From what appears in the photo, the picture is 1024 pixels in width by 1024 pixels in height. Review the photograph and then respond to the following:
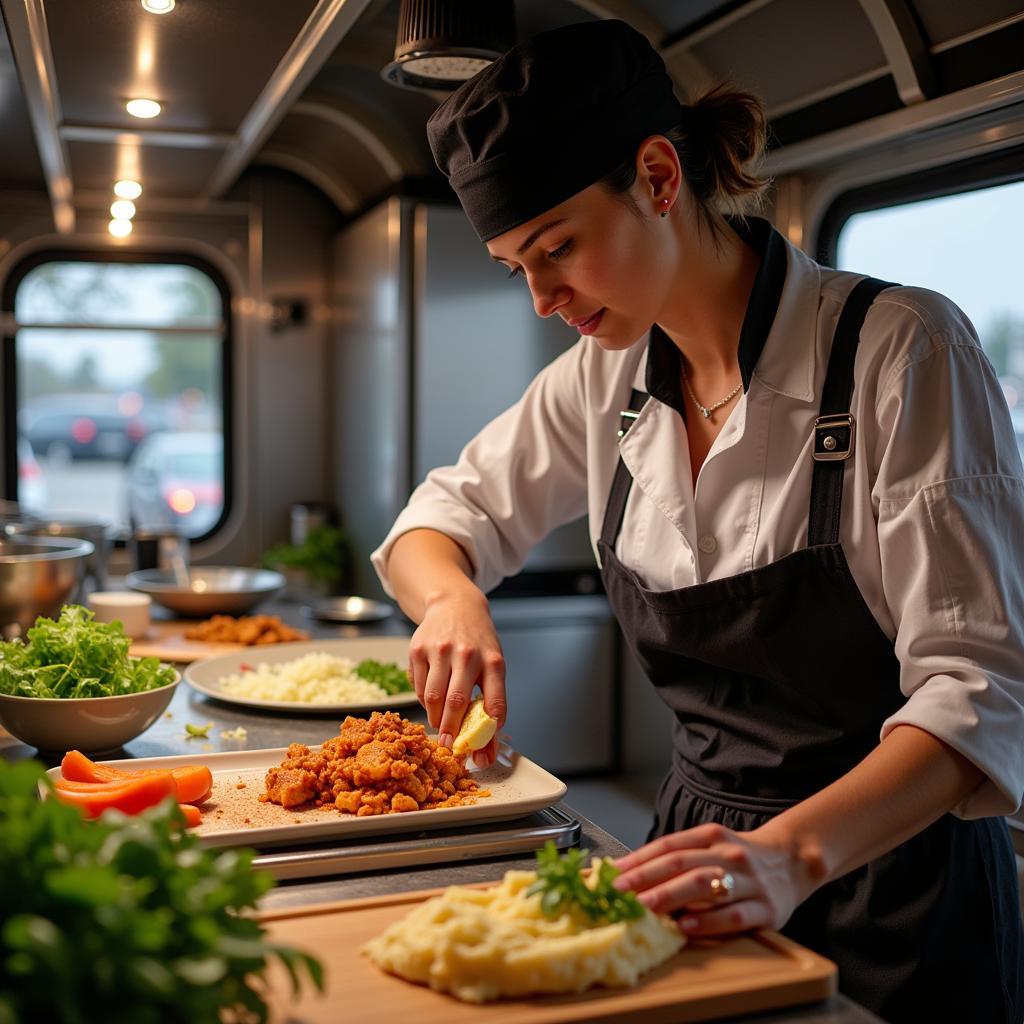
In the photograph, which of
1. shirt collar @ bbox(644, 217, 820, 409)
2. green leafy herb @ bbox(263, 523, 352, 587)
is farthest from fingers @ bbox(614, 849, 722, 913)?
green leafy herb @ bbox(263, 523, 352, 587)

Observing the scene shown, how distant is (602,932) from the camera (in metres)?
1.07

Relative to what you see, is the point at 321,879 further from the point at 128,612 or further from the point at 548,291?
the point at 128,612

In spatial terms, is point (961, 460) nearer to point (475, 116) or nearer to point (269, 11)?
point (475, 116)

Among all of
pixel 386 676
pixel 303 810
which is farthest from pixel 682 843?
pixel 386 676

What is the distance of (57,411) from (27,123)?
1754mm

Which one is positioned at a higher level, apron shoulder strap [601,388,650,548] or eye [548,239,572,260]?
eye [548,239,572,260]

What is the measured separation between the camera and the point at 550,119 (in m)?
1.57

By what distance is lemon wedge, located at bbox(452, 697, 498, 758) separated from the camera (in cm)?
162

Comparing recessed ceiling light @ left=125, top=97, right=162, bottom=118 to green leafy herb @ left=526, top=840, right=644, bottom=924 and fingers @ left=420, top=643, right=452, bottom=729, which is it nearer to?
fingers @ left=420, top=643, right=452, bottom=729

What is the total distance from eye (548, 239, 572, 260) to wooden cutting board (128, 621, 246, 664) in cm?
128

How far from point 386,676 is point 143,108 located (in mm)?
1904

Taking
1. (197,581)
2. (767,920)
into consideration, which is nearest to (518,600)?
(197,581)

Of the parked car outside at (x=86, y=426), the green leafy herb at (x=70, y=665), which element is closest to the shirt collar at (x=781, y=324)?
the green leafy herb at (x=70, y=665)

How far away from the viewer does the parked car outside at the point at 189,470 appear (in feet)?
17.2
